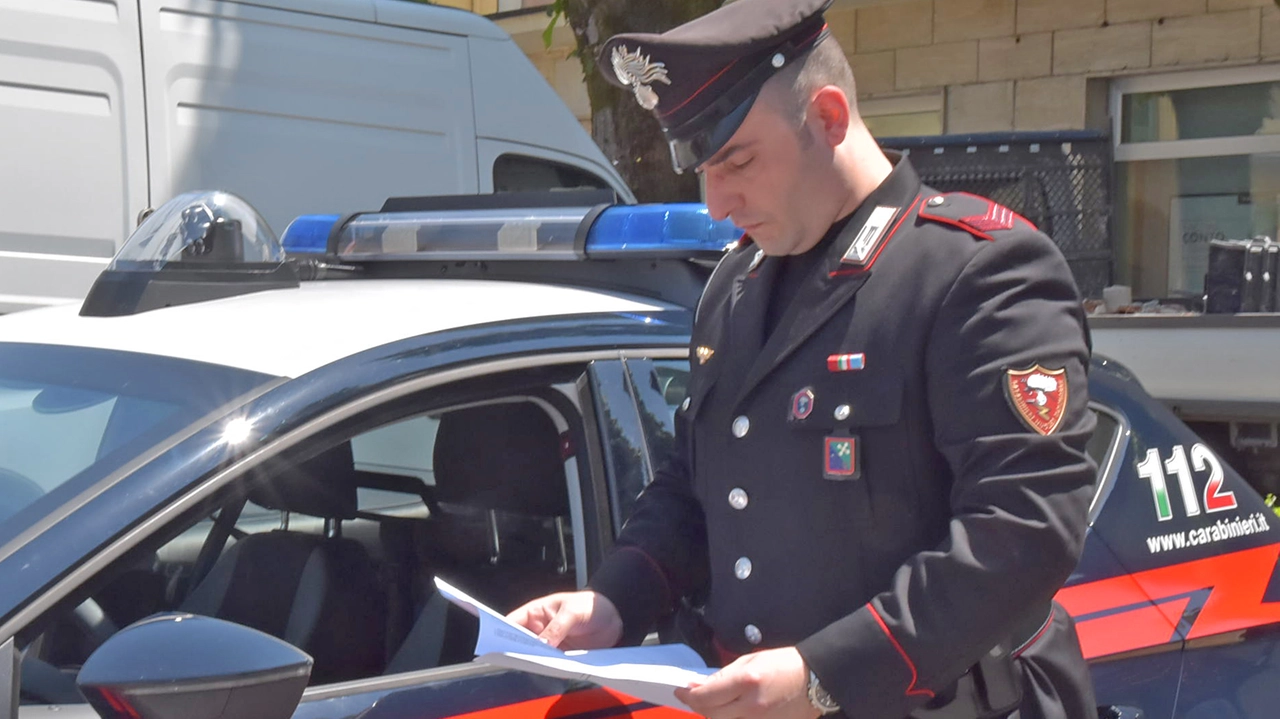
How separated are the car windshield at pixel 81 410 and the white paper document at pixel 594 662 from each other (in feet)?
1.34

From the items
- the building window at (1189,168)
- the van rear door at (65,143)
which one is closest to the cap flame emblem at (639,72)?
the van rear door at (65,143)

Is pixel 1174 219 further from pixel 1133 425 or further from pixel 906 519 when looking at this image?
pixel 906 519

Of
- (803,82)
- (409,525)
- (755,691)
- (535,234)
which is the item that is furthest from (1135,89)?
(755,691)

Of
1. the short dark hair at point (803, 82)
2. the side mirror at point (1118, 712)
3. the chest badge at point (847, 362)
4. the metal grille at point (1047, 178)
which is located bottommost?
the side mirror at point (1118, 712)

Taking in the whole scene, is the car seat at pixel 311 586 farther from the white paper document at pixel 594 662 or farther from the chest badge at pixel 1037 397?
the chest badge at pixel 1037 397

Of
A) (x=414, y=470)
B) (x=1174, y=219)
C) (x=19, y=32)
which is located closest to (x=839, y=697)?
(x=414, y=470)

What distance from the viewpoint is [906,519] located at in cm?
159

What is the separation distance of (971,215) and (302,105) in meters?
4.70

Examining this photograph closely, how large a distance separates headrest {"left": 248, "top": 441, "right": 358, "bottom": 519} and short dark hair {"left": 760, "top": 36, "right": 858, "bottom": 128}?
78 centimetres

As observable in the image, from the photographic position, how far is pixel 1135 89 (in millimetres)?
10375

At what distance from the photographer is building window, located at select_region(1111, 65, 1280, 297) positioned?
9898mm

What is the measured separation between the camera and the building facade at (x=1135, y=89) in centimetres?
986

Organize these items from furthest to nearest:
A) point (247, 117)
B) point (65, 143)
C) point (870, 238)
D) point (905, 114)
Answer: point (905, 114), point (247, 117), point (65, 143), point (870, 238)

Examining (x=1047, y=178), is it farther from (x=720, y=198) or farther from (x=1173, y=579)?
(x=720, y=198)
